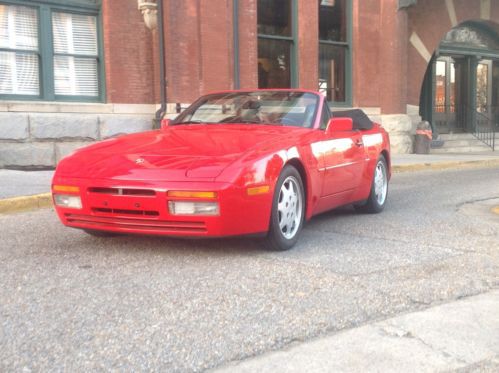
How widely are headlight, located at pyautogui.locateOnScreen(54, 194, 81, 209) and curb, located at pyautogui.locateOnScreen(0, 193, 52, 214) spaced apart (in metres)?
2.76

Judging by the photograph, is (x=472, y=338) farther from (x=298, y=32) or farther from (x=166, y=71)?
(x=298, y=32)

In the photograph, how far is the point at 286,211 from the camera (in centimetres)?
502

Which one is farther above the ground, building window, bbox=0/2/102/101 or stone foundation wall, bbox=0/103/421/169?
building window, bbox=0/2/102/101

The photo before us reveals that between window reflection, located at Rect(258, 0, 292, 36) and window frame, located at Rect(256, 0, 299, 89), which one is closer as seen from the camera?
window reflection, located at Rect(258, 0, 292, 36)

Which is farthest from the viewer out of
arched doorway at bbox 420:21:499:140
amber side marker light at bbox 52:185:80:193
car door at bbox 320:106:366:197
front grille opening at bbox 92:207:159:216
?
arched doorway at bbox 420:21:499:140

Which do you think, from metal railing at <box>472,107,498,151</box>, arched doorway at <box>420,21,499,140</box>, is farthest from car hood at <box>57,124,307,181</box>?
metal railing at <box>472,107,498,151</box>

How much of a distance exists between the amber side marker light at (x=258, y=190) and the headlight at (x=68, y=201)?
53.0 inches

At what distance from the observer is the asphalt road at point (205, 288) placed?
301cm

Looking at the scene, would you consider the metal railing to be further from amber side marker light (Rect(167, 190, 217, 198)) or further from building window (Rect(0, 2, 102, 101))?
amber side marker light (Rect(167, 190, 217, 198))

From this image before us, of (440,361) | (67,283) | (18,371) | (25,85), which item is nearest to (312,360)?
(440,361)

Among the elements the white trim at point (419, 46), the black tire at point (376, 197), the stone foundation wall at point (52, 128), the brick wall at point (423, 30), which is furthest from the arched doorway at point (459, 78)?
the black tire at point (376, 197)

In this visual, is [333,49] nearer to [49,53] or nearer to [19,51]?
[49,53]

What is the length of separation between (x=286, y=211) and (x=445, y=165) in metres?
10.7

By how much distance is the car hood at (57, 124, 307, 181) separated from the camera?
15.0 ft
